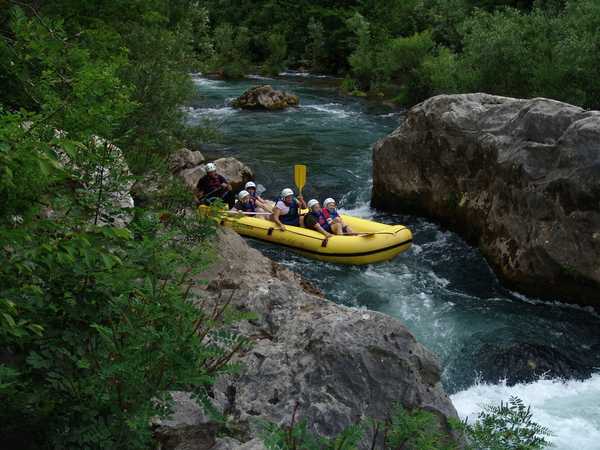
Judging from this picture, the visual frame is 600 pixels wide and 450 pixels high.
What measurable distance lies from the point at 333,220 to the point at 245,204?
5.48 feet

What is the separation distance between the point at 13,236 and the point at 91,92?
126 cm

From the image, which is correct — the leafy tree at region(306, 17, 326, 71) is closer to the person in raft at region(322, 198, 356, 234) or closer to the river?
the river

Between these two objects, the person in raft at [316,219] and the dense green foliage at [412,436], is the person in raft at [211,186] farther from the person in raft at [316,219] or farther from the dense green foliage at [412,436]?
the dense green foliage at [412,436]

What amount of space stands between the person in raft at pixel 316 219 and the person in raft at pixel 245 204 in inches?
42.4

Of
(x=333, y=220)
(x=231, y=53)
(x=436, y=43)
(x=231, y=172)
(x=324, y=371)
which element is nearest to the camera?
(x=324, y=371)

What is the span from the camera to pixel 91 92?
313 centimetres

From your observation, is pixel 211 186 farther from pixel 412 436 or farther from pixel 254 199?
pixel 412 436

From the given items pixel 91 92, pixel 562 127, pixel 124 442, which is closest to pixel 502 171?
pixel 562 127

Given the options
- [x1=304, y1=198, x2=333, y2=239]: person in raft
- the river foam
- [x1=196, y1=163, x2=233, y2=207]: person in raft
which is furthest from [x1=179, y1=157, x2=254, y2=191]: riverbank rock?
the river foam

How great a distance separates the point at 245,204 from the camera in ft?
34.0

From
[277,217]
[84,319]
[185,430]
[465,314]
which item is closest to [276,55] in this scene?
[277,217]

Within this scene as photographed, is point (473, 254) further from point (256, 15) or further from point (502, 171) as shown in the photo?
point (256, 15)

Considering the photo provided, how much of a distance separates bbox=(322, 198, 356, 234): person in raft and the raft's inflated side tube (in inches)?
8.7

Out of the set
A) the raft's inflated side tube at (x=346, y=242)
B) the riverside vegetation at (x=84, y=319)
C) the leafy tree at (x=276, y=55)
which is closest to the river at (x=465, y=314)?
the raft's inflated side tube at (x=346, y=242)
